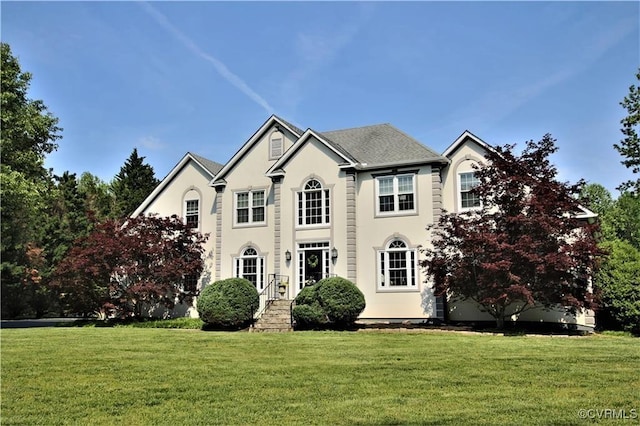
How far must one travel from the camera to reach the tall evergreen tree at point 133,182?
4703cm

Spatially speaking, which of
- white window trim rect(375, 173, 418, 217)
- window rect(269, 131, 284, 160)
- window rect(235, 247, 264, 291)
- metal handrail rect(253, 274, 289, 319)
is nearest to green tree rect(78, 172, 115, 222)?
window rect(235, 247, 264, 291)

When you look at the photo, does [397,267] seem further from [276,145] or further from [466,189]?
[276,145]

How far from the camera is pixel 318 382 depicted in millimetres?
9266

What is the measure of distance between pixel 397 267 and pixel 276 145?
8.28 meters

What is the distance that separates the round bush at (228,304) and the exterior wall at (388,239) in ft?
15.5

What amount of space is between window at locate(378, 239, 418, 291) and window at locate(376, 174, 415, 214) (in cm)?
139

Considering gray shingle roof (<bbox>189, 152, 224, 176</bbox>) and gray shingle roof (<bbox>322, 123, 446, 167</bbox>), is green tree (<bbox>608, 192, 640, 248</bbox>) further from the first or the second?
gray shingle roof (<bbox>189, 152, 224, 176</bbox>)

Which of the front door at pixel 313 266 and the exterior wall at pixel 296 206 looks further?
the front door at pixel 313 266

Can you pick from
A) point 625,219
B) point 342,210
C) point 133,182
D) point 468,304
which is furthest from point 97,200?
point 625,219

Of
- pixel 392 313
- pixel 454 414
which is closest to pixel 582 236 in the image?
pixel 392 313

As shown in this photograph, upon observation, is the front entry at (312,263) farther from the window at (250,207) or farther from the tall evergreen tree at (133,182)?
the tall evergreen tree at (133,182)

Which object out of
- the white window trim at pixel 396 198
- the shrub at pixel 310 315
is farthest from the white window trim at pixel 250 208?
the shrub at pixel 310 315

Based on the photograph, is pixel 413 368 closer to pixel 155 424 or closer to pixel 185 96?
pixel 155 424

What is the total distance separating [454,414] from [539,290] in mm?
12025
